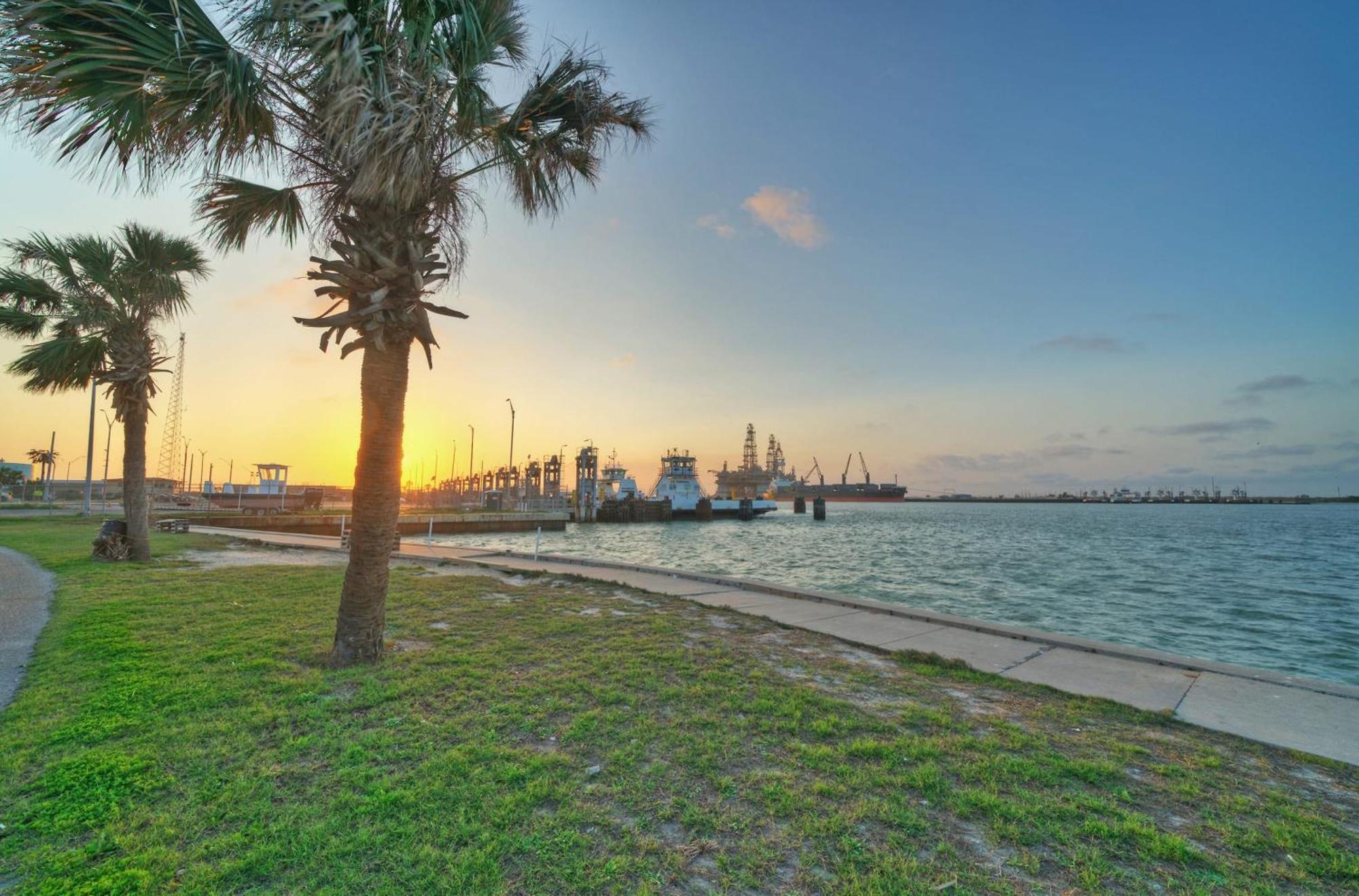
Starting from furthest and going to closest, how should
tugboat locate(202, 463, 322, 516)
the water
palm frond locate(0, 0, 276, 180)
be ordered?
1. tugboat locate(202, 463, 322, 516)
2. the water
3. palm frond locate(0, 0, 276, 180)

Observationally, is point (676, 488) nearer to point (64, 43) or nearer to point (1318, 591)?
point (1318, 591)

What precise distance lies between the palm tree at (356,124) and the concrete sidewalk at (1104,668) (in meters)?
5.25

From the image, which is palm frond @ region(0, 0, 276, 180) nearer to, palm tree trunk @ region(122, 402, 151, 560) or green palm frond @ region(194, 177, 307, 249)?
green palm frond @ region(194, 177, 307, 249)

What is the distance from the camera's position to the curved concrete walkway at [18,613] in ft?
15.2

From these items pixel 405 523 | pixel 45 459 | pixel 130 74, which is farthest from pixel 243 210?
pixel 45 459

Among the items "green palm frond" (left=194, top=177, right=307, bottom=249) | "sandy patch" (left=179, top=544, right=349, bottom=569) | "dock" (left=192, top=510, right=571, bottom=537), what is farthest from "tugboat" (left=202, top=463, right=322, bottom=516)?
"green palm frond" (left=194, top=177, right=307, bottom=249)

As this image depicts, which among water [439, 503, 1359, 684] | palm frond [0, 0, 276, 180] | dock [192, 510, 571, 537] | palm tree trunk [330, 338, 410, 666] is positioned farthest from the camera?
dock [192, 510, 571, 537]

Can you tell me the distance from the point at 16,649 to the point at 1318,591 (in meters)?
26.4

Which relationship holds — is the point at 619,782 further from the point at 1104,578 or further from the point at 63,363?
the point at 1104,578

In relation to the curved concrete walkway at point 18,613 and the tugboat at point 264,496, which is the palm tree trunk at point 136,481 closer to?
the curved concrete walkway at point 18,613

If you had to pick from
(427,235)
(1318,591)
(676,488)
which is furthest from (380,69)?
(676,488)

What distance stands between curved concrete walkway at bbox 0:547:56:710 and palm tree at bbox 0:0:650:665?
239 centimetres

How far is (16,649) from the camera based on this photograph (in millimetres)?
5348

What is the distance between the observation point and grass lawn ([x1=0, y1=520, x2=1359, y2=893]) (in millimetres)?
2271
